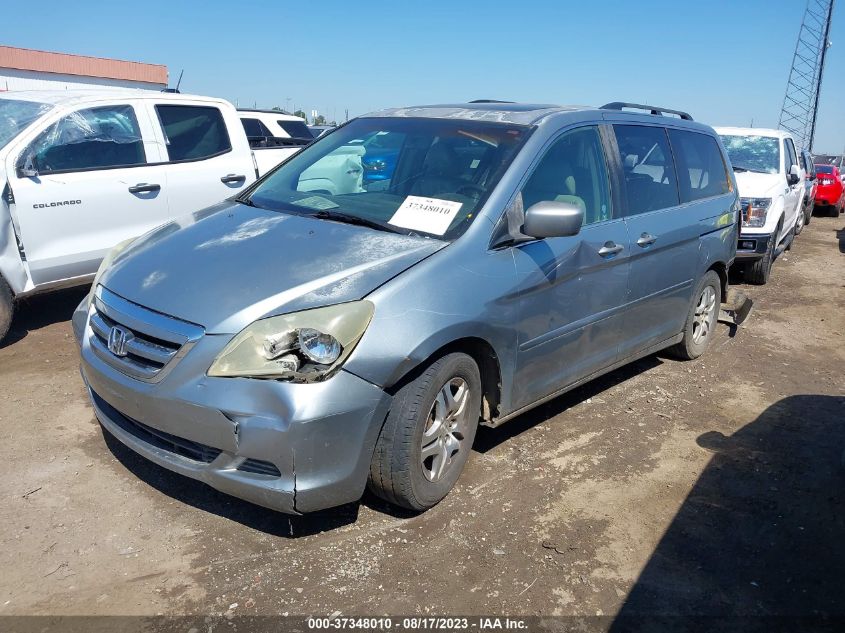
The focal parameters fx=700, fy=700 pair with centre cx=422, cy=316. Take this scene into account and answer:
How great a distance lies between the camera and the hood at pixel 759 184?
8.85 m

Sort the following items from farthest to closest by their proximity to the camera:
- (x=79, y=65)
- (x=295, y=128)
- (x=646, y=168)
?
(x=79, y=65), (x=295, y=128), (x=646, y=168)

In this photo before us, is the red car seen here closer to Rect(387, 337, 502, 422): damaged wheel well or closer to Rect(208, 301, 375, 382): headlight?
Rect(387, 337, 502, 422): damaged wheel well

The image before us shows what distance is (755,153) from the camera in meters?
9.88

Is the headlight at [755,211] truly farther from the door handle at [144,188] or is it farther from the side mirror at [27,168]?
the side mirror at [27,168]

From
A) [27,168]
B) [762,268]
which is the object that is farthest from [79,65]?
[762,268]

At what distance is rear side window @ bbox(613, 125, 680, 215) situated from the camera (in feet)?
14.4

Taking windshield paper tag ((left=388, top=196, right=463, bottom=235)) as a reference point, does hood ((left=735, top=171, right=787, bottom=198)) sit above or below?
below

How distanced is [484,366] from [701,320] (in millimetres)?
2981

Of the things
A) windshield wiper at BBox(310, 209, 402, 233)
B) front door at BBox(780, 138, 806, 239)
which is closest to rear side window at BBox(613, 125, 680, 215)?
windshield wiper at BBox(310, 209, 402, 233)

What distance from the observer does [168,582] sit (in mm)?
2779

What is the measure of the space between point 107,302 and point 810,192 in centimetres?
1441

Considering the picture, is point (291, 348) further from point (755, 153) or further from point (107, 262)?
point (755, 153)

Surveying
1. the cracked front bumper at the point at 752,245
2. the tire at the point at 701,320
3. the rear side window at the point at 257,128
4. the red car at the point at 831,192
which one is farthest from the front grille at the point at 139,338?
the red car at the point at 831,192

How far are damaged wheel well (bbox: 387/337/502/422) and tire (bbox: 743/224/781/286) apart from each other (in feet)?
21.6
